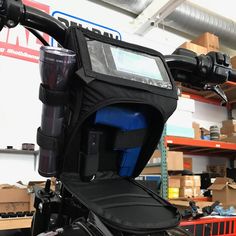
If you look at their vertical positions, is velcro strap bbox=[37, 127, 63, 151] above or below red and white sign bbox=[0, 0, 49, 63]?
below

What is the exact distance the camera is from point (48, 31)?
0.48 m

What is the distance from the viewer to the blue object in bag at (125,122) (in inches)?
18.0

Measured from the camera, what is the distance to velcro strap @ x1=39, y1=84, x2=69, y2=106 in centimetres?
43

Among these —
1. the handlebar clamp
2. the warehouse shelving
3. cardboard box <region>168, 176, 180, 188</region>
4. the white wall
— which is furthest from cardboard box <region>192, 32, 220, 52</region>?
the handlebar clamp

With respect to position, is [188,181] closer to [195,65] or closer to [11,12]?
[195,65]

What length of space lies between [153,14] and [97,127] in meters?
2.31

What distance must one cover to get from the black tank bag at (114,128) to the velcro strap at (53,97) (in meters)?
0.01

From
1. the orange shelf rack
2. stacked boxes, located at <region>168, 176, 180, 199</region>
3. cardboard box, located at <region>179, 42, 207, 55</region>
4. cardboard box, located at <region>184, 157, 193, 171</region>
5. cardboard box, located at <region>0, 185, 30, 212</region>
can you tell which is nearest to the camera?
the orange shelf rack

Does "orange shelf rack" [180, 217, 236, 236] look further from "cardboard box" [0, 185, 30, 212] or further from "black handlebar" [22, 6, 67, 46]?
"black handlebar" [22, 6, 67, 46]

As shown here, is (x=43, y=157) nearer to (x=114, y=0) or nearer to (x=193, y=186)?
(x=193, y=186)

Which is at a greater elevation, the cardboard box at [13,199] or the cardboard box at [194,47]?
the cardboard box at [194,47]

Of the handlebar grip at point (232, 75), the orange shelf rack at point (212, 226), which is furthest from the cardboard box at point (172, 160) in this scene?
the handlebar grip at point (232, 75)

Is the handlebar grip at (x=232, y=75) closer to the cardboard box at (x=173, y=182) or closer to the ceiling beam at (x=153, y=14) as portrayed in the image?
the cardboard box at (x=173, y=182)

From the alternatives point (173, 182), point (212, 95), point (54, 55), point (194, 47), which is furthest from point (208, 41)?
point (54, 55)
